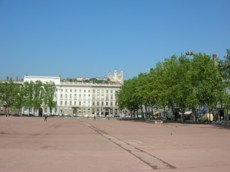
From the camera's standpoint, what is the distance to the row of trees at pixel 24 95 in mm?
148000

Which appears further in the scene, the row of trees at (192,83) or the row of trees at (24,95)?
the row of trees at (24,95)

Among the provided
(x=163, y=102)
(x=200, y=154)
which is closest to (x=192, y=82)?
(x=163, y=102)

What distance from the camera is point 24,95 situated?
152000mm

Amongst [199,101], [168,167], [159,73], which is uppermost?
[159,73]

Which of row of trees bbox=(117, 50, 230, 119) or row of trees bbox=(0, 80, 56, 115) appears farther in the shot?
row of trees bbox=(0, 80, 56, 115)

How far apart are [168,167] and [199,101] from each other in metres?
61.4

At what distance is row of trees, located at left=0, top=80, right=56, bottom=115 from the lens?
148 m

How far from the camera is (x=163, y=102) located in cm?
8712

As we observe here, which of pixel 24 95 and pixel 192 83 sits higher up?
pixel 24 95

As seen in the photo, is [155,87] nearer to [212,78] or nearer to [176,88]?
[176,88]

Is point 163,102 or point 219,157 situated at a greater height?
point 163,102

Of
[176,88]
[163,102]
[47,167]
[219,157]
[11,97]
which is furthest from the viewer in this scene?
[11,97]

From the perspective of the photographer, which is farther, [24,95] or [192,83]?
[24,95]

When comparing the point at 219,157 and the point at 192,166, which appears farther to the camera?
the point at 219,157
